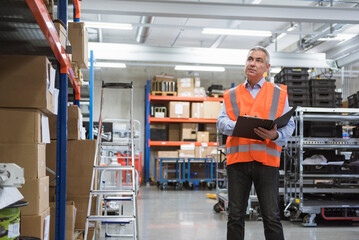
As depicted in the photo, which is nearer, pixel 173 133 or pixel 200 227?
pixel 200 227

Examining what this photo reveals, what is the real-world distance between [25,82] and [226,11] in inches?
194

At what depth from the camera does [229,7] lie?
23.5 feet

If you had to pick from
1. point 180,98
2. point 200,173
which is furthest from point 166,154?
point 180,98

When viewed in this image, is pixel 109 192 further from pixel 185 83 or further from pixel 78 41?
pixel 185 83

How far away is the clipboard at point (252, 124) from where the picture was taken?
9.02 ft

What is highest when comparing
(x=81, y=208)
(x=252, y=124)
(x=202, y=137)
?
(x=252, y=124)

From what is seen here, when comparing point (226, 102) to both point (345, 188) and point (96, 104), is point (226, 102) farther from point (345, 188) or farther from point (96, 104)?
point (96, 104)

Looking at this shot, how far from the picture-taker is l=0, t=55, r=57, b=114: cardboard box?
9.34 feet

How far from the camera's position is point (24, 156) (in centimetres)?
280

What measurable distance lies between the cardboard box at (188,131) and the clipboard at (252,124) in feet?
33.3

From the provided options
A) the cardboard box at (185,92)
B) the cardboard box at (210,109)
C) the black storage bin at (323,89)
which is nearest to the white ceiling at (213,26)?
the cardboard box at (185,92)

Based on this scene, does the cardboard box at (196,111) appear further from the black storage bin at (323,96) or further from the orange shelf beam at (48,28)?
the orange shelf beam at (48,28)

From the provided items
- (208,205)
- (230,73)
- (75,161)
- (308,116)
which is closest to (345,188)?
→ (308,116)

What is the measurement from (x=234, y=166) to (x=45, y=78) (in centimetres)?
146
